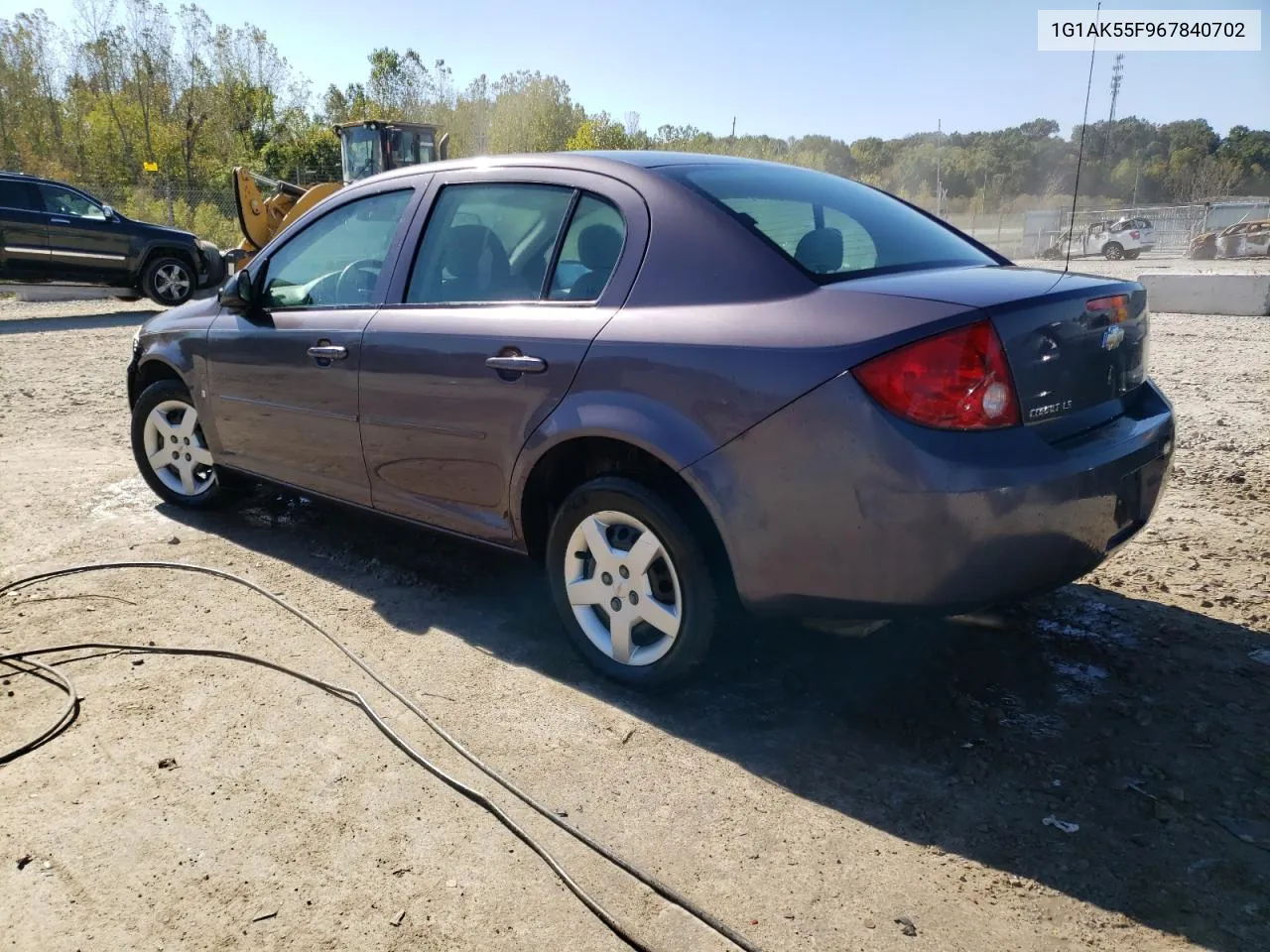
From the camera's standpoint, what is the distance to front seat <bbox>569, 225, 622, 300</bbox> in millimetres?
3264

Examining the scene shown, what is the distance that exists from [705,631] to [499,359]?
3.78 feet

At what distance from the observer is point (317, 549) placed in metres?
4.79

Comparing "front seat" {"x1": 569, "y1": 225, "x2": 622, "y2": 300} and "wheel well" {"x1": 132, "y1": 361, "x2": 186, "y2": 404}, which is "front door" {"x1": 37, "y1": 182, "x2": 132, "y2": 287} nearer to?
"wheel well" {"x1": 132, "y1": 361, "x2": 186, "y2": 404}

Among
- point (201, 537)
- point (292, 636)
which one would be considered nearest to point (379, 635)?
point (292, 636)

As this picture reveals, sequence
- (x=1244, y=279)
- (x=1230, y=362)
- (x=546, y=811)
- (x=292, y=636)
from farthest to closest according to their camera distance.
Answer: (x=1244, y=279) < (x=1230, y=362) < (x=292, y=636) < (x=546, y=811)

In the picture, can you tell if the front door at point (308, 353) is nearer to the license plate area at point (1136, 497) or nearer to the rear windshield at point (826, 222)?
the rear windshield at point (826, 222)

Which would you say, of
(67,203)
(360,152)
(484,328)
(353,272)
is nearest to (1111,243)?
(360,152)

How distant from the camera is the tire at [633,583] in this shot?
118 inches

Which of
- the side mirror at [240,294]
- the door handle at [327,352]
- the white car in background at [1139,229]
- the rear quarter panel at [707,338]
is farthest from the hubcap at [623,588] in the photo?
the white car in background at [1139,229]

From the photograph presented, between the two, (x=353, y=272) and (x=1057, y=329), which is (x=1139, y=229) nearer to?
(x=353, y=272)

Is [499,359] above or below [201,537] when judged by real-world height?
above

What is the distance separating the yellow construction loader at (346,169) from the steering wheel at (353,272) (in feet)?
38.7

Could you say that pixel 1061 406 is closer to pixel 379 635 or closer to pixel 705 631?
pixel 705 631

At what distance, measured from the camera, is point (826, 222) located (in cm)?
336
